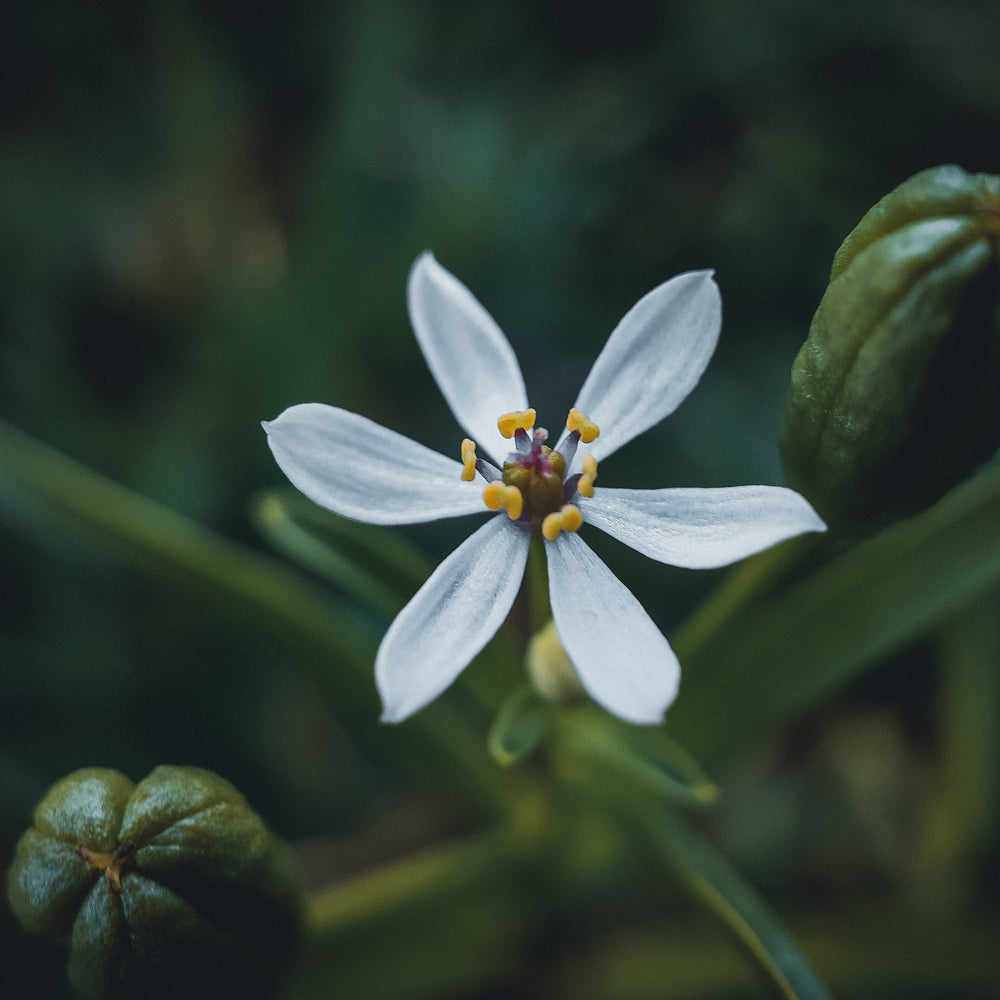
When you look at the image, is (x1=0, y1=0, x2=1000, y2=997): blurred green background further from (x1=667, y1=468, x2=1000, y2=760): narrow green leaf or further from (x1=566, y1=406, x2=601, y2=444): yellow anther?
(x1=566, y1=406, x2=601, y2=444): yellow anther

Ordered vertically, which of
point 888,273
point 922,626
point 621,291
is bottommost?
point 922,626

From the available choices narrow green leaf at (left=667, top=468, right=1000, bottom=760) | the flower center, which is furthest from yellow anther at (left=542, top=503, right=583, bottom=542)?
narrow green leaf at (left=667, top=468, right=1000, bottom=760)

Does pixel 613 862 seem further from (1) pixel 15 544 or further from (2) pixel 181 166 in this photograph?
(2) pixel 181 166

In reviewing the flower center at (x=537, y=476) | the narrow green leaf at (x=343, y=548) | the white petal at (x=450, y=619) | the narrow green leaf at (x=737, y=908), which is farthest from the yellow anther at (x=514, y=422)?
the narrow green leaf at (x=737, y=908)

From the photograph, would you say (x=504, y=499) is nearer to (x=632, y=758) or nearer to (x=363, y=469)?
(x=363, y=469)

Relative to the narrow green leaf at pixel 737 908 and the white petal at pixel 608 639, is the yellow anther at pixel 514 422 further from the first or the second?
the narrow green leaf at pixel 737 908

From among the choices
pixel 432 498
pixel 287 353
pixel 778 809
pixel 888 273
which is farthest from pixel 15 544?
pixel 888 273
